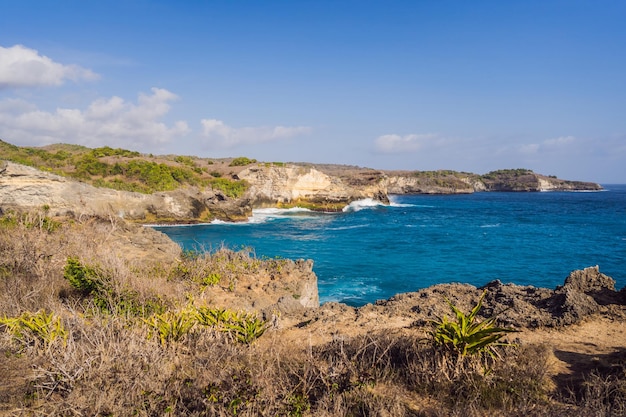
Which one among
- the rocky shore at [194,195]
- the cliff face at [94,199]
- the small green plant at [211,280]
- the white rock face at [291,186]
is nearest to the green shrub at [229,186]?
the rocky shore at [194,195]

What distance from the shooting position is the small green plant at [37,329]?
17.5 feet

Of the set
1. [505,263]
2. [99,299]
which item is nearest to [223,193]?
[505,263]

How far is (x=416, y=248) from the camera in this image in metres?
28.7

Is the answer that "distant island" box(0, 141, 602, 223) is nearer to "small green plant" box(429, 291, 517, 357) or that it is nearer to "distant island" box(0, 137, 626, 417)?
"distant island" box(0, 137, 626, 417)

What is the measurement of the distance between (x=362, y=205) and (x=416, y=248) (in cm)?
4309

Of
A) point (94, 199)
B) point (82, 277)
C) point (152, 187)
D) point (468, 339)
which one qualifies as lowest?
point (82, 277)

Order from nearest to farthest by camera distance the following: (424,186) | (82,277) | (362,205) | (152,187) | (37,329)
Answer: (37,329), (82,277), (152,187), (362,205), (424,186)

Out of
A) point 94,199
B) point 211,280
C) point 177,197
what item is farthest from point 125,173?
point 211,280

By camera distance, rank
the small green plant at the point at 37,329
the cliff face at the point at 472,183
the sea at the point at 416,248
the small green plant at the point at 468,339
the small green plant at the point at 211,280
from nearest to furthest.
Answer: the small green plant at the point at 468,339
the small green plant at the point at 37,329
the small green plant at the point at 211,280
the sea at the point at 416,248
the cliff face at the point at 472,183

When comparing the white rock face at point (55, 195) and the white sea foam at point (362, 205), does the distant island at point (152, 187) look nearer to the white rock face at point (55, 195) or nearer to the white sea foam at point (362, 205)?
the white rock face at point (55, 195)

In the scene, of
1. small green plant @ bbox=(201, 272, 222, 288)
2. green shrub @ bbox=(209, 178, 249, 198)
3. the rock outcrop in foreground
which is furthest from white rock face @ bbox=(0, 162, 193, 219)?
the rock outcrop in foreground

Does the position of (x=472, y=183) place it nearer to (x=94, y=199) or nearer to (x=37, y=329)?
(x=94, y=199)

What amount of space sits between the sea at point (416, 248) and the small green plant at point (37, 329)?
714 cm

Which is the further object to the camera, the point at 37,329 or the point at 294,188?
the point at 294,188
